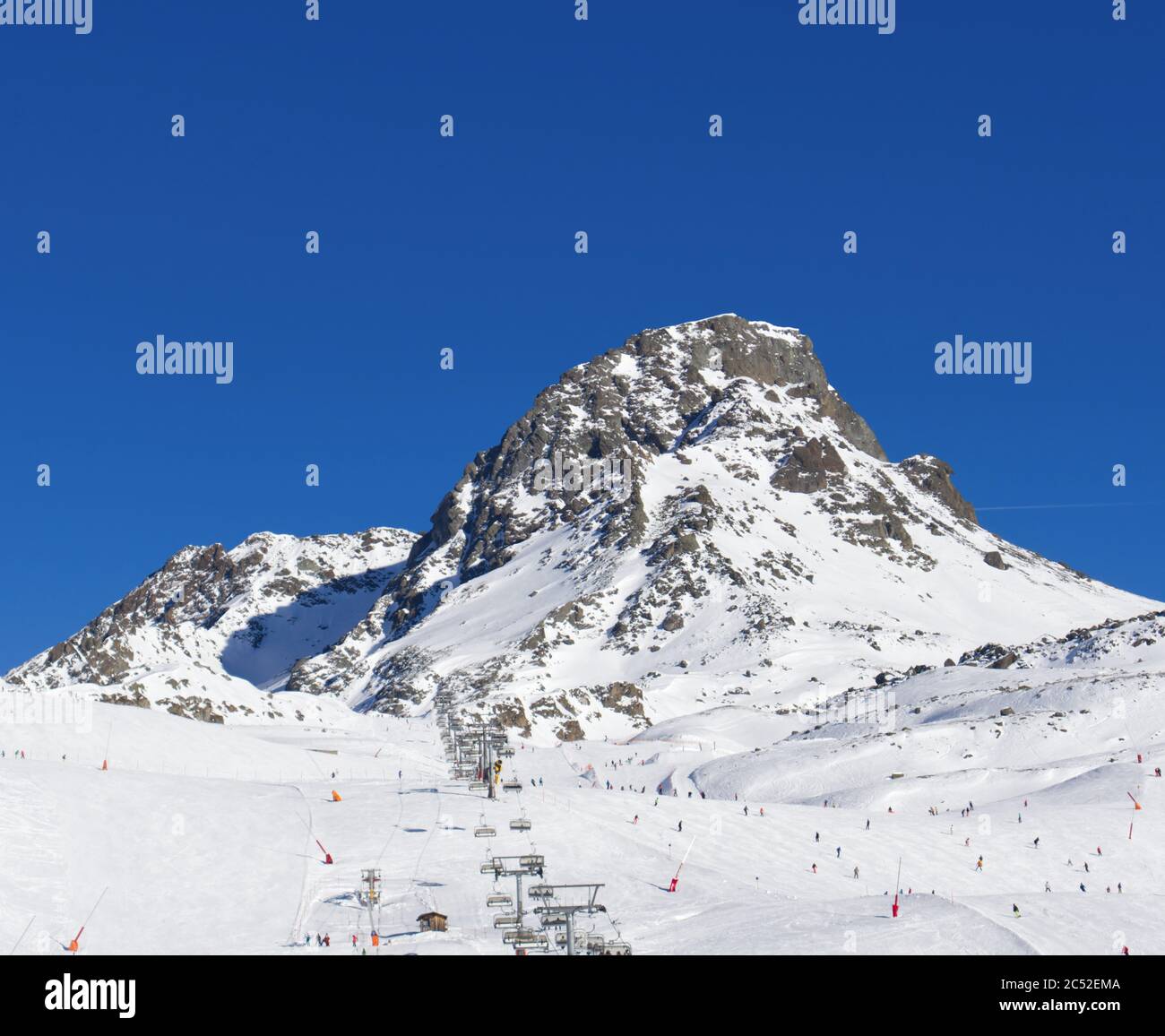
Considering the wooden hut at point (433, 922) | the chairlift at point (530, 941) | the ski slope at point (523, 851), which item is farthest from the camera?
the wooden hut at point (433, 922)

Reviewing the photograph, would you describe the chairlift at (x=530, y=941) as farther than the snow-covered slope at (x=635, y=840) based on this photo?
No

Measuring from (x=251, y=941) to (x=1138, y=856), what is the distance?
53.1 meters

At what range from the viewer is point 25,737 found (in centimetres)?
10450

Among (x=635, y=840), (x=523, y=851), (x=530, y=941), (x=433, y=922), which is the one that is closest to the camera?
(x=530, y=941)

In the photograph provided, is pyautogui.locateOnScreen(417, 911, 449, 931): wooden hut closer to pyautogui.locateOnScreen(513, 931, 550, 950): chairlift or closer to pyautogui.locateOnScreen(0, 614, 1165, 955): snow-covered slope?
pyautogui.locateOnScreen(0, 614, 1165, 955): snow-covered slope

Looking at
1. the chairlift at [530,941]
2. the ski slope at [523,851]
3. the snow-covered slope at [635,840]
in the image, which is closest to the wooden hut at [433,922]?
the ski slope at [523,851]

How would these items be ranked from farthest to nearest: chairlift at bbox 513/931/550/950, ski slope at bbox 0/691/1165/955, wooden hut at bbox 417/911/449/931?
1. wooden hut at bbox 417/911/449/931
2. ski slope at bbox 0/691/1165/955
3. chairlift at bbox 513/931/550/950

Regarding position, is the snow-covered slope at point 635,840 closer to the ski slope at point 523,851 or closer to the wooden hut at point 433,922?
the ski slope at point 523,851

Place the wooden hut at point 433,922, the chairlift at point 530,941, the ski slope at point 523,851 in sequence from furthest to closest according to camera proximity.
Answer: the wooden hut at point 433,922
the ski slope at point 523,851
the chairlift at point 530,941

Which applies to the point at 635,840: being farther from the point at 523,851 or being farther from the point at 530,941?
the point at 530,941

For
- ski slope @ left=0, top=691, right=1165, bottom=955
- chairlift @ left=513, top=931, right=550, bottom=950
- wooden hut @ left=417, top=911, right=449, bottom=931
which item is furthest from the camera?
wooden hut @ left=417, top=911, right=449, bottom=931

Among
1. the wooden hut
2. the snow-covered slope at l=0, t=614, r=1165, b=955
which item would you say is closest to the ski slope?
the snow-covered slope at l=0, t=614, r=1165, b=955

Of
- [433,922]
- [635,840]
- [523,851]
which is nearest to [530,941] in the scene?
[433,922]
